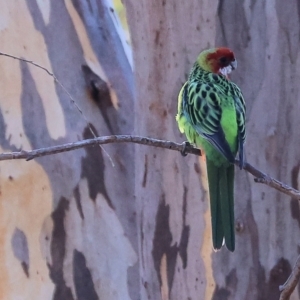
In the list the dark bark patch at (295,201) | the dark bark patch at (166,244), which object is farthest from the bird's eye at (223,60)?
the dark bark patch at (166,244)

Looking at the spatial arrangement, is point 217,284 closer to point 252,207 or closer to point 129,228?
point 252,207

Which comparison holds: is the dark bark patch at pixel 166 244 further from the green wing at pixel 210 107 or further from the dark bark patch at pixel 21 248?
the dark bark patch at pixel 21 248

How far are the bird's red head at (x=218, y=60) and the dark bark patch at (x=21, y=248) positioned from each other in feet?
3.38

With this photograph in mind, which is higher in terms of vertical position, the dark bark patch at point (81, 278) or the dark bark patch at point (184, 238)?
the dark bark patch at point (184, 238)

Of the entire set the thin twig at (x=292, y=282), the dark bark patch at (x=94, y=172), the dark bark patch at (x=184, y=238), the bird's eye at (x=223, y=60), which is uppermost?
the bird's eye at (x=223, y=60)

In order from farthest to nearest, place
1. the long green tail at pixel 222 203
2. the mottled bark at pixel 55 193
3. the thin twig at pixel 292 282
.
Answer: the mottled bark at pixel 55 193, the long green tail at pixel 222 203, the thin twig at pixel 292 282

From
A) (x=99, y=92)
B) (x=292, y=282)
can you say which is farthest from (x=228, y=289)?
(x=99, y=92)

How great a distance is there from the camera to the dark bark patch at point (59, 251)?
268cm

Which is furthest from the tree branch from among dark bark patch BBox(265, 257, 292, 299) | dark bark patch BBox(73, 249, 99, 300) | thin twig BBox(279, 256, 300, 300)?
dark bark patch BBox(73, 249, 99, 300)

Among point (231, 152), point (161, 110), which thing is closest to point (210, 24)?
point (161, 110)

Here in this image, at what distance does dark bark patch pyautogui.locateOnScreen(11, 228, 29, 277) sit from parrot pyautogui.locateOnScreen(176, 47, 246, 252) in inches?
33.0

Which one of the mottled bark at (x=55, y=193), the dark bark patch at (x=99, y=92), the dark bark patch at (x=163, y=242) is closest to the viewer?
the dark bark patch at (x=163, y=242)

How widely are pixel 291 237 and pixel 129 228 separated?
0.75 metres

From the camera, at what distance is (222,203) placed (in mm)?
2078
